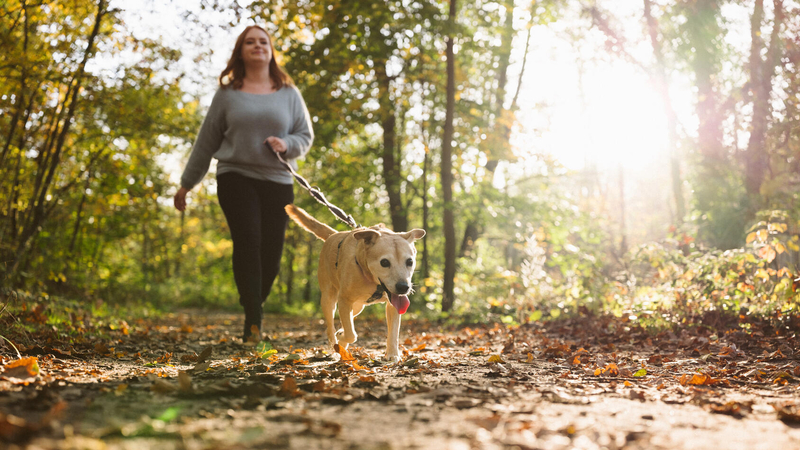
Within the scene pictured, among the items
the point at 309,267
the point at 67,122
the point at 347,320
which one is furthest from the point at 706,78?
the point at 67,122

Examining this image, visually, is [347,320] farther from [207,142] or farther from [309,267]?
[309,267]

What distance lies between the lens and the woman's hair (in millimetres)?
5234

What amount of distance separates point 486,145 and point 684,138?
7.96m

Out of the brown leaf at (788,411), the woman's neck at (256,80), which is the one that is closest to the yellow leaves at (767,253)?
the brown leaf at (788,411)

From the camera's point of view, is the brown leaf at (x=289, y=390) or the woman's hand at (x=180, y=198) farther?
the woman's hand at (x=180, y=198)

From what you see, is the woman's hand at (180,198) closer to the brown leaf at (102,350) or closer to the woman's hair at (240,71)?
the woman's hair at (240,71)

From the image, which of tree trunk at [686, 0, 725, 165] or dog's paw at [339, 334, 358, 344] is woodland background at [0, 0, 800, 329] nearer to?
tree trunk at [686, 0, 725, 165]

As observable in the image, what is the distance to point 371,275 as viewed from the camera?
4.17 metres

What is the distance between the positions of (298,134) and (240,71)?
80 cm

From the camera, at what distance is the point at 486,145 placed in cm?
1247

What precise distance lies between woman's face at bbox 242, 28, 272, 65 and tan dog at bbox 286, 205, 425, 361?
1.91 m

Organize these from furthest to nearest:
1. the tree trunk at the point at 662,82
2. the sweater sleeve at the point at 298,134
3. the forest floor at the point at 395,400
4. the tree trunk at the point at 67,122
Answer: the tree trunk at the point at 662,82 < the tree trunk at the point at 67,122 < the sweater sleeve at the point at 298,134 < the forest floor at the point at 395,400

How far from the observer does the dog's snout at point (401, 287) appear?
154 inches

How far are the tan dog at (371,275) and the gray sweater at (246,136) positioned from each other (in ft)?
3.63
